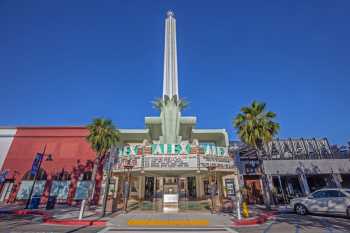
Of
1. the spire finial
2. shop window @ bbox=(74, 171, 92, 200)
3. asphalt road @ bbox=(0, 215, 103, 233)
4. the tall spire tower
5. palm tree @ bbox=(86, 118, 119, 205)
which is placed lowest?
asphalt road @ bbox=(0, 215, 103, 233)

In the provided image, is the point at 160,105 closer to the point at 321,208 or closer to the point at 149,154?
the point at 149,154

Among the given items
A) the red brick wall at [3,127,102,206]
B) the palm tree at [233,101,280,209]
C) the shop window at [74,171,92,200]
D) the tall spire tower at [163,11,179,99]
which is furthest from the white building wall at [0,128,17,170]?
the palm tree at [233,101,280,209]

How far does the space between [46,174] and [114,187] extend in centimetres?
1179

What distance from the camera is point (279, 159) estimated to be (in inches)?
1126

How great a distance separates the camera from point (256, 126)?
71.5 ft

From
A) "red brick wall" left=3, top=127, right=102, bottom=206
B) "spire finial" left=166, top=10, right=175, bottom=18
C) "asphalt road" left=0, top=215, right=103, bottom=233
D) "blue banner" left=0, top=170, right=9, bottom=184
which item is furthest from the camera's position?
"spire finial" left=166, top=10, right=175, bottom=18

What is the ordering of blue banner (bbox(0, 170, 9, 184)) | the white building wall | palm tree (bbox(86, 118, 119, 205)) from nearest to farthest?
palm tree (bbox(86, 118, 119, 205)) → blue banner (bbox(0, 170, 9, 184)) → the white building wall

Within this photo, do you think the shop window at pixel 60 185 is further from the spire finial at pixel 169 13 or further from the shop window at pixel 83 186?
the spire finial at pixel 169 13

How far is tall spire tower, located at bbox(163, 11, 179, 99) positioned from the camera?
3512cm

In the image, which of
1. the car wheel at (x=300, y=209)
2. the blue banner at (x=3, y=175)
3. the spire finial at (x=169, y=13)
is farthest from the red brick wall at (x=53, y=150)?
the spire finial at (x=169, y=13)

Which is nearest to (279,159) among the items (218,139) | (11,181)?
(218,139)

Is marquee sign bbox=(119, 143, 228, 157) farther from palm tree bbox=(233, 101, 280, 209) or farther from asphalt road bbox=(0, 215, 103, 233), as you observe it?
asphalt road bbox=(0, 215, 103, 233)

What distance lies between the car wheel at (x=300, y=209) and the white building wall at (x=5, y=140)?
42.3m

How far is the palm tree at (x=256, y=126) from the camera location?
21.2 metres
